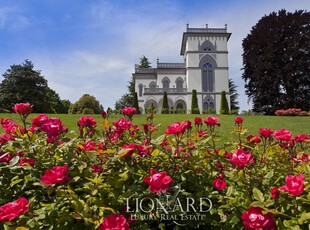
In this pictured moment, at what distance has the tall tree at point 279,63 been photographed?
25281mm

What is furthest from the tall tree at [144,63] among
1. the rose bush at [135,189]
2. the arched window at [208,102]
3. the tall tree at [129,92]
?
the rose bush at [135,189]

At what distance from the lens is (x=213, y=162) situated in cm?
208

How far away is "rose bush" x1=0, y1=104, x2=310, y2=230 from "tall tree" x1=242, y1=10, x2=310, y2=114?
2561 centimetres

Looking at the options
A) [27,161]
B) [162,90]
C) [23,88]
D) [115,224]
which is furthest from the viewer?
[162,90]

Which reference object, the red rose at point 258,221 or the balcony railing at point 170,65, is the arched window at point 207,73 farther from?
the red rose at point 258,221

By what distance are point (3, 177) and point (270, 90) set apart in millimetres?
26616

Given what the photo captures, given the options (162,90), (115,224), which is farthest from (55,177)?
(162,90)

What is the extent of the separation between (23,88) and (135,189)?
34.5m

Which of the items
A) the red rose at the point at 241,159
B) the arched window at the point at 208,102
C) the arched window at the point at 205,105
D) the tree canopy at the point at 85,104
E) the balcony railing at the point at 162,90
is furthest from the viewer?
the balcony railing at the point at 162,90

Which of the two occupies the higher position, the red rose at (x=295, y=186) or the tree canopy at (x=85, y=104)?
the tree canopy at (x=85, y=104)

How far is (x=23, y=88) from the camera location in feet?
107

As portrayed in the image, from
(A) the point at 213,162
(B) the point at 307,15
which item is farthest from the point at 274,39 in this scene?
(A) the point at 213,162

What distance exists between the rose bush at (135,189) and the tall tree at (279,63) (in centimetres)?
2561

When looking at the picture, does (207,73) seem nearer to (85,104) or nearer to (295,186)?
(85,104)
